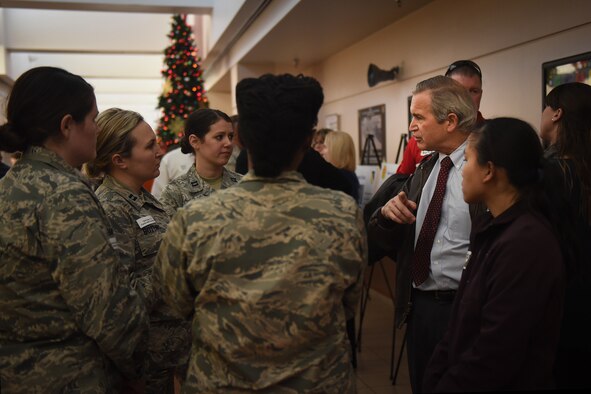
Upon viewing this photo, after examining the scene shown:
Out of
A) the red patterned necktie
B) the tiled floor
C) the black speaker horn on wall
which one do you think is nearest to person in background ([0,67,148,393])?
the red patterned necktie

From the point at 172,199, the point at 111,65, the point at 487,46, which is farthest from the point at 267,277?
the point at 111,65

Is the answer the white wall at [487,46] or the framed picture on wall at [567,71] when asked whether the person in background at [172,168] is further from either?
the framed picture on wall at [567,71]

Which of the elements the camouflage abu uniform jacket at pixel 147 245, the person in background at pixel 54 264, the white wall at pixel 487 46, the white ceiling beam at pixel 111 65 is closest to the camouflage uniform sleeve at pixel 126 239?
the camouflage abu uniform jacket at pixel 147 245

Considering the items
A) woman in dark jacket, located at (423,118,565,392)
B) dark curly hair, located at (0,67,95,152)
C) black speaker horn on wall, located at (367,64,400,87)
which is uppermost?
black speaker horn on wall, located at (367,64,400,87)

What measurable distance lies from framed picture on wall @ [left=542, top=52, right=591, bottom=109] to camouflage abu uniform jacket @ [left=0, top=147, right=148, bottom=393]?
10.5ft

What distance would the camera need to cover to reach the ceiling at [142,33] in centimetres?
597

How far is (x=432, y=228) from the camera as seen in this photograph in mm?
2123

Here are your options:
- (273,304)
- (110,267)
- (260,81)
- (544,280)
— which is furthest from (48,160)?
(544,280)

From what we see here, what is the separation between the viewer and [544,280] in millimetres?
1416

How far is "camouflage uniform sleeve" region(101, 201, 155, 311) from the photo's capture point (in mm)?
1933

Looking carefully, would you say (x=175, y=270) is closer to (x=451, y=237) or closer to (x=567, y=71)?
(x=451, y=237)

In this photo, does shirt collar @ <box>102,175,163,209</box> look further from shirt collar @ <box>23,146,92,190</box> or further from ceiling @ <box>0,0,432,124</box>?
ceiling @ <box>0,0,432,124</box>

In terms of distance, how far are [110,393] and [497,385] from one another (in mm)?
1137

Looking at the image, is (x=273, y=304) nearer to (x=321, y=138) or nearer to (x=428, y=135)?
(x=428, y=135)
